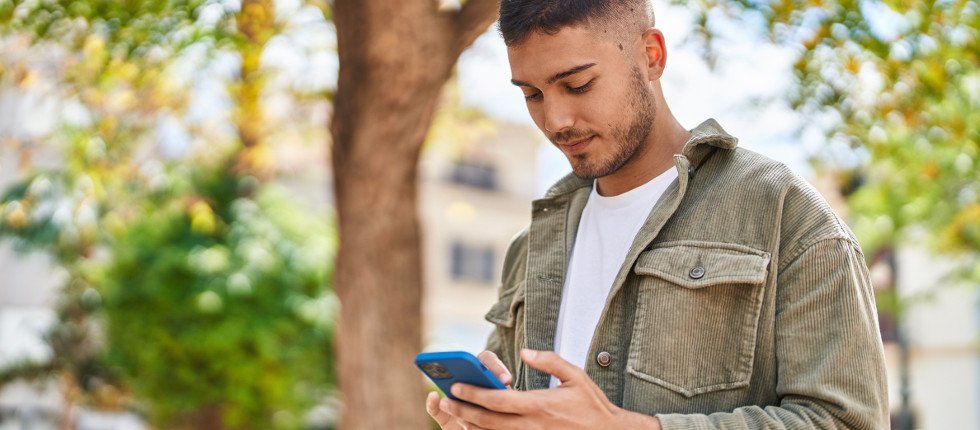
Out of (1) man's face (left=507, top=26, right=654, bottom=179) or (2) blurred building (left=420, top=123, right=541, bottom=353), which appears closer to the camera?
(1) man's face (left=507, top=26, right=654, bottom=179)

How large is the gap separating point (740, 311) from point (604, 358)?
0.98 ft

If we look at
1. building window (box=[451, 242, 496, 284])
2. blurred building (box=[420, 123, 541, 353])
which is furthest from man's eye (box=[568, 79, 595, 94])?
building window (box=[451, 242, 496, 284])

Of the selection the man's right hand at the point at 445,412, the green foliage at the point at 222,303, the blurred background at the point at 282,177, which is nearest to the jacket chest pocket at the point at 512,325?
the man's right hand at the point at 445,412

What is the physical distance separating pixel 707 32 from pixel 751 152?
3.44m

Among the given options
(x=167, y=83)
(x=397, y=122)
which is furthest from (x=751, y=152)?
(x=167, y=83)

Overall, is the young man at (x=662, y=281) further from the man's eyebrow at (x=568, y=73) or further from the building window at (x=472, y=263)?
the building window at (x=472, y=263)

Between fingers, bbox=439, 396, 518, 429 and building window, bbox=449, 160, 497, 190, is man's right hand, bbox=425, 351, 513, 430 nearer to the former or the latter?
fingers, bbox=439, 396, 518, 429

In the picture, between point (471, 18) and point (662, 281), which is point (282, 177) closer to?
point (471, 18)

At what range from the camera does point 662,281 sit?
6.98ft

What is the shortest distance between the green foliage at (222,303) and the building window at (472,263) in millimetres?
18743

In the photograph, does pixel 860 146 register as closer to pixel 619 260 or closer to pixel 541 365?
pixel 619 260

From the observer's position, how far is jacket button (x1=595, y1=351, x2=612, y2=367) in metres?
2.19

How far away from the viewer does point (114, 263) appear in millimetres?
13453

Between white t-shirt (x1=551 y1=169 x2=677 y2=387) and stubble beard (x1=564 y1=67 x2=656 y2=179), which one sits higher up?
stubble beard (x1=564 y1=67 x2=656 y2=179)
